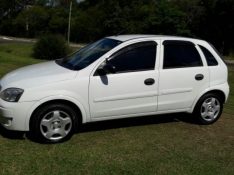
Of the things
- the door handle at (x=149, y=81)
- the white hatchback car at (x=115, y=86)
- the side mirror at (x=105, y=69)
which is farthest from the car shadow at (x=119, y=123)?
the side mirror at (x=105, y=69)

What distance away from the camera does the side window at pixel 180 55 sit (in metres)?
7.37

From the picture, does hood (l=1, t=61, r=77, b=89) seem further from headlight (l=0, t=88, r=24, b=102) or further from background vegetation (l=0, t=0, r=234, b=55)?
background vegetation (l=0, t=0, r=234, b=55)

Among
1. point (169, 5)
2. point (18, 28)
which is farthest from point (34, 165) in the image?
point (18, 28)

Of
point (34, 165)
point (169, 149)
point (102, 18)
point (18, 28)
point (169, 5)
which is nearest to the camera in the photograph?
point (34, 165)

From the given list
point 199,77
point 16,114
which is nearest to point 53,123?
point 16,114

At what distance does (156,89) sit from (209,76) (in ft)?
3.66

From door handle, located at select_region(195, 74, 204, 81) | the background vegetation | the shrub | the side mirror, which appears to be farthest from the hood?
the background vegetation

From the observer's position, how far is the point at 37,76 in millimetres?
6562

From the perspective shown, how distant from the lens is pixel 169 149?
6.59m

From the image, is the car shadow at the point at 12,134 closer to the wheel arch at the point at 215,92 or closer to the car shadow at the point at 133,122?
the car shadow at the point at 133,122

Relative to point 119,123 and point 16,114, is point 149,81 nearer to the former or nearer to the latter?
point 119,123

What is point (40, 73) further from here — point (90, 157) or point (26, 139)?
point (90, 157)

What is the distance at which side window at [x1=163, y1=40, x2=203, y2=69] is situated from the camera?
7367 mm

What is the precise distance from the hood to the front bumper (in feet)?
0.97
